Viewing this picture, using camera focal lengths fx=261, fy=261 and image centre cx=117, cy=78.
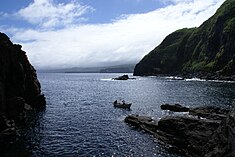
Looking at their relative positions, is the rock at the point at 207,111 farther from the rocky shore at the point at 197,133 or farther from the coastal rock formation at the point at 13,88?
the coastal rock formation at the point at 13,88

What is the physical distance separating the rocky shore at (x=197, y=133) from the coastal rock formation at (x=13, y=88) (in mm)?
31154

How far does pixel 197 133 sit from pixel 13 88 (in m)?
56.0

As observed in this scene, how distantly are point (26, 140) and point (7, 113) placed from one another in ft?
48.4

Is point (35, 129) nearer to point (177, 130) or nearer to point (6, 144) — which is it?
point (6, 144)

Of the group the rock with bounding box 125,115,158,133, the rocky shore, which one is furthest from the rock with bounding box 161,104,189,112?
the rock with bounding box 125,115,158,133

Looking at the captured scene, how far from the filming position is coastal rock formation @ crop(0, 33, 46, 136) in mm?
65006

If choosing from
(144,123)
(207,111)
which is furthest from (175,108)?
(144,123)

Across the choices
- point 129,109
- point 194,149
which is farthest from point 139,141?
point 129,109

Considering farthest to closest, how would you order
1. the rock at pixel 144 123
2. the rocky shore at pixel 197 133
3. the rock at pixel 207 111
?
the rock at pixel 207 111 → the rock at pixel 144 123 → the rocky shore at pixel 197 133

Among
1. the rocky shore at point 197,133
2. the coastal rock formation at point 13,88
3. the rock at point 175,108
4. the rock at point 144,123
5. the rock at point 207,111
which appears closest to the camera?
the rocky shore at point 197,133

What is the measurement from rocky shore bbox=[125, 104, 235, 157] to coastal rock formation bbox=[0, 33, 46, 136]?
31.2 metres

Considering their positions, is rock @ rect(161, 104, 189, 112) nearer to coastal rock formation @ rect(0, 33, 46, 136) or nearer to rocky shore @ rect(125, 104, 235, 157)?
rocky shore @ rect(125, 104, 235, 157)

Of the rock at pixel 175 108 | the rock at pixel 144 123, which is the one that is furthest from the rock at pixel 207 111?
the rock at pixel 144 123

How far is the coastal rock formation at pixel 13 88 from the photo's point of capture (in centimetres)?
6501
